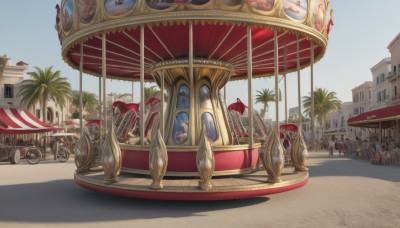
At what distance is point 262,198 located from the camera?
9906 mm

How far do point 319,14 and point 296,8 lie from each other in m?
1.43

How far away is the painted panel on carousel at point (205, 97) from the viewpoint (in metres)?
12.3

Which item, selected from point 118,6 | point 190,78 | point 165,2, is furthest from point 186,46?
point 118,6

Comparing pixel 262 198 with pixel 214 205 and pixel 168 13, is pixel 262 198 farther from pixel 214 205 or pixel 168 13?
pixel 168 13

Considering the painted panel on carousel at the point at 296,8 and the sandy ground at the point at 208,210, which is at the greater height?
the painted panel on carousel at the point at 296,8

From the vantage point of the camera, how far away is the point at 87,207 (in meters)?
8.93

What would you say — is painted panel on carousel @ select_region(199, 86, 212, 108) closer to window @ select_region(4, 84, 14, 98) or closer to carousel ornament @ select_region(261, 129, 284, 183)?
carousel ornament @ select_region(261, 129, 284, 183)

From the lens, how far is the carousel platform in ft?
27.9

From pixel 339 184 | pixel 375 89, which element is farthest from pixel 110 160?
pixel 375 89

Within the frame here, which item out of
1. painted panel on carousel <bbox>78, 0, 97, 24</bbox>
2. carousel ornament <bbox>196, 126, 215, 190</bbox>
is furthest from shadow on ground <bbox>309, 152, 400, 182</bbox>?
painted panel on carousel <bbox>78, 0, 97, 24</bbox>

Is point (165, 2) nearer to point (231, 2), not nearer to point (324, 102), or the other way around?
point (231, 2)

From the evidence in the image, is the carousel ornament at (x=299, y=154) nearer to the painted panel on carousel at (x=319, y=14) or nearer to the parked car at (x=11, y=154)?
the painted panel on carousel at (x=319, y=14)

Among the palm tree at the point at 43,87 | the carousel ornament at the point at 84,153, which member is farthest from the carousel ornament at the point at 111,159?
the palm tree at the point at 43,87

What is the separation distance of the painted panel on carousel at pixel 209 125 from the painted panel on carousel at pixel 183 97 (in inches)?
28.8
